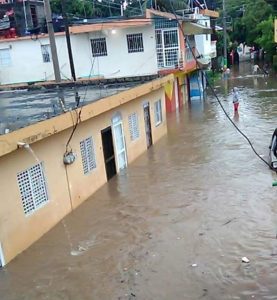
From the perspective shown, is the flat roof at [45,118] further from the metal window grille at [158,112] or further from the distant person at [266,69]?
the distant person at [266,69]

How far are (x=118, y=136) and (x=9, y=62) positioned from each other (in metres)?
15.9

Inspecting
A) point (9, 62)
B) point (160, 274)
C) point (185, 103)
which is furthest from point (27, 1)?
point (160, 274)

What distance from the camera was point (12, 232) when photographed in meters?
8.81

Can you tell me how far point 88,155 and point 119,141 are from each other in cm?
246

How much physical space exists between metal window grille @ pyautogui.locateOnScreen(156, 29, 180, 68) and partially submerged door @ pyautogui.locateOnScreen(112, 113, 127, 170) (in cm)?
1134

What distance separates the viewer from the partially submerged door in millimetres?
14433

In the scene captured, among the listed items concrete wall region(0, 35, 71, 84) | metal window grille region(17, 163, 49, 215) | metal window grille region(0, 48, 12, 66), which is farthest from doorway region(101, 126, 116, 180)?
metal window grille region(0, 48, 12, 66)

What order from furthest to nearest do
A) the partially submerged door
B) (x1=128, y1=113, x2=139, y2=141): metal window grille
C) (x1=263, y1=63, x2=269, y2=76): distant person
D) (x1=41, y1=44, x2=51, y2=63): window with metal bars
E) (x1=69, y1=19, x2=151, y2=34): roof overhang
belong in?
(x1=263, y1=63, x2=269, y2=76): distant person → (x1=41, y1=44, x2=51, y2=63): window with metal bars → (x1=69, y1=19, x2=151, y2=34): roof overhang → (x1=128, y1=113, x2=139, y2=141): metal window grille → the partially submerged door

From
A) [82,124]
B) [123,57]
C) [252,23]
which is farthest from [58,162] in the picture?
[252,23]

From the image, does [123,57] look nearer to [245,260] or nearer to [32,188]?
[32,188]

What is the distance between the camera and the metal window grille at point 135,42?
25.1m

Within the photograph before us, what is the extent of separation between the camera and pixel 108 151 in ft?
45.5

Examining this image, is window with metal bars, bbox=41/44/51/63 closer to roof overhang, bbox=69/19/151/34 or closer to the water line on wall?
roof overhang, bbox=69/19/151/34

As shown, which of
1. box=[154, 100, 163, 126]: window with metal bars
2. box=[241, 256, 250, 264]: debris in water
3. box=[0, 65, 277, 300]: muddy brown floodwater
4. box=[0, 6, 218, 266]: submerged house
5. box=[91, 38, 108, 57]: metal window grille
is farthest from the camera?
box=[91, 38, 108, 57]: metal window grille
